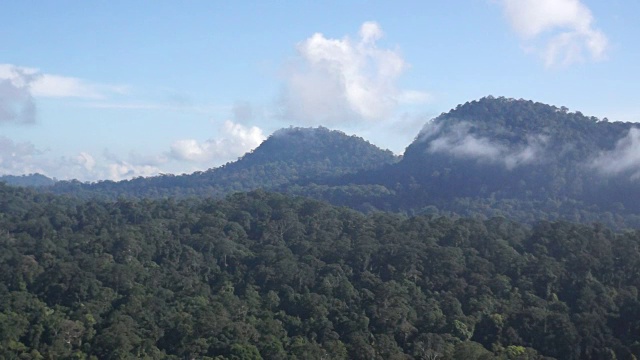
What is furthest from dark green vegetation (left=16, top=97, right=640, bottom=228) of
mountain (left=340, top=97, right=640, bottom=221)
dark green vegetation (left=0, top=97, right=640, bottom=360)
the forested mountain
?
the forested mountain

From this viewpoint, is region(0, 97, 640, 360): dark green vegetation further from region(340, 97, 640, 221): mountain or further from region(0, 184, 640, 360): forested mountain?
region(340, 97, 640, 221): mountain

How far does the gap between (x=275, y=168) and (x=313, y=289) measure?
10409cm

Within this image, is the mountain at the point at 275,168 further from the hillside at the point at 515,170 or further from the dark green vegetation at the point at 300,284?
the dark green vegetation at the point at 300,284

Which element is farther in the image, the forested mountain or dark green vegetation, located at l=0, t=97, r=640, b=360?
dark green vegetation, located at l=0, t=97, r=640, b=360

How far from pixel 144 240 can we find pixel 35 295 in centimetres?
1189

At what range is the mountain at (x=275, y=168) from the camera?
13550 centimetres

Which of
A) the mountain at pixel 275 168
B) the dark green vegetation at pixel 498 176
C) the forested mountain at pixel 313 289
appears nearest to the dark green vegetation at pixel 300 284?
the forested mountain at pixel 313 289

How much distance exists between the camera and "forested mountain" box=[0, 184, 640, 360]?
128ft

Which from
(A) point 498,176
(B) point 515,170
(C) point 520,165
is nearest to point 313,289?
(A) point 498,176

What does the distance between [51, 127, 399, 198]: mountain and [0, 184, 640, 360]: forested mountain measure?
2766 inches

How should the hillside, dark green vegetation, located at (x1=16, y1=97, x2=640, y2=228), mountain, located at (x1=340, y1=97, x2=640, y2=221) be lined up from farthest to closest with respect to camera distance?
1. mountain, located at (x1=340, y1=97, x2=640, y2=221)
2. dark green vegetation, located at (x1=16, y1=97, x2=640, y2=228)
3. the hillside

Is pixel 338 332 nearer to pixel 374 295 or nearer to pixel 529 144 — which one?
pixel 374 295

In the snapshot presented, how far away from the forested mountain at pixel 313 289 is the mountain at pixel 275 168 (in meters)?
70.3

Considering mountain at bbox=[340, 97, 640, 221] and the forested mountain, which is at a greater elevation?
mountain at bbox=[340, 97, 640, 221]
